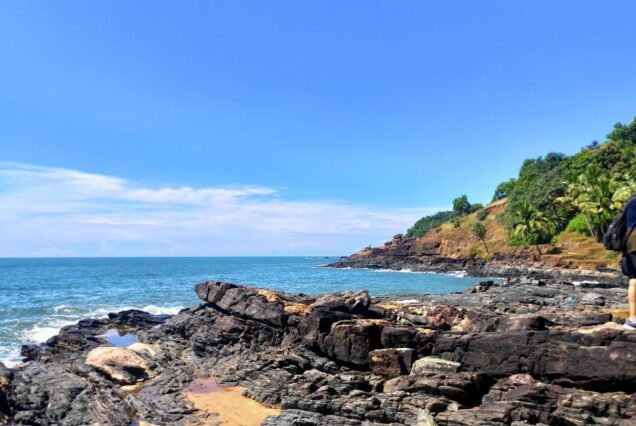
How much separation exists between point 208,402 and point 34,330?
2067 cm

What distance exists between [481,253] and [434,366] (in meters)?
88.1

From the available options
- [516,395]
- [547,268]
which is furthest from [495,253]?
[516,395]

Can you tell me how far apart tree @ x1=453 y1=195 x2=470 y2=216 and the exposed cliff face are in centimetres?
1821

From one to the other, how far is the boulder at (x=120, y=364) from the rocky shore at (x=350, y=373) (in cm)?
5

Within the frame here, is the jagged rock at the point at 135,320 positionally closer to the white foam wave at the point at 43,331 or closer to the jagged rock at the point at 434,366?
the white foam wave at the point at 43,331

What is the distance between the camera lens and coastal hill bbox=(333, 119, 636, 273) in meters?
60.4

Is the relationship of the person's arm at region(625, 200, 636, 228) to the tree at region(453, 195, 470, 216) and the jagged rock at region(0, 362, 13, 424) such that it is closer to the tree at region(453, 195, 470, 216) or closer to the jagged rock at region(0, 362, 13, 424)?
the jagged rock at region(0, 362, 13, 424)

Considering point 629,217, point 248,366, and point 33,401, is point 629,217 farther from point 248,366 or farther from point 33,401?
point 33,401

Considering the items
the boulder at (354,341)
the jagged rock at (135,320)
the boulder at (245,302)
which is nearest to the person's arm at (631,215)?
the boulder at (354,341)

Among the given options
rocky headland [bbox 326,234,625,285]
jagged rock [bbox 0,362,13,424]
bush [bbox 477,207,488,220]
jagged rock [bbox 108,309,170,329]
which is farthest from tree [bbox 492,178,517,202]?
jagged rock [bbox 0,362,13,424]

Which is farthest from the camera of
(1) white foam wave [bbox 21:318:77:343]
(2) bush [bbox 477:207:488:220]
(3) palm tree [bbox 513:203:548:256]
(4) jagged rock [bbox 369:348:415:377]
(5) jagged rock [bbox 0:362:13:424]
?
(2) bush [bbox 477:207:488:220]

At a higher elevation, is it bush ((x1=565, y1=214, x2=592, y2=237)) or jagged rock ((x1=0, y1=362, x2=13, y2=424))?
bush ((x1=565, y1=214, x2=592, y2=237))

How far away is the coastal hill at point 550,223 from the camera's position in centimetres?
6044

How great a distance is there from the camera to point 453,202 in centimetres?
14600
